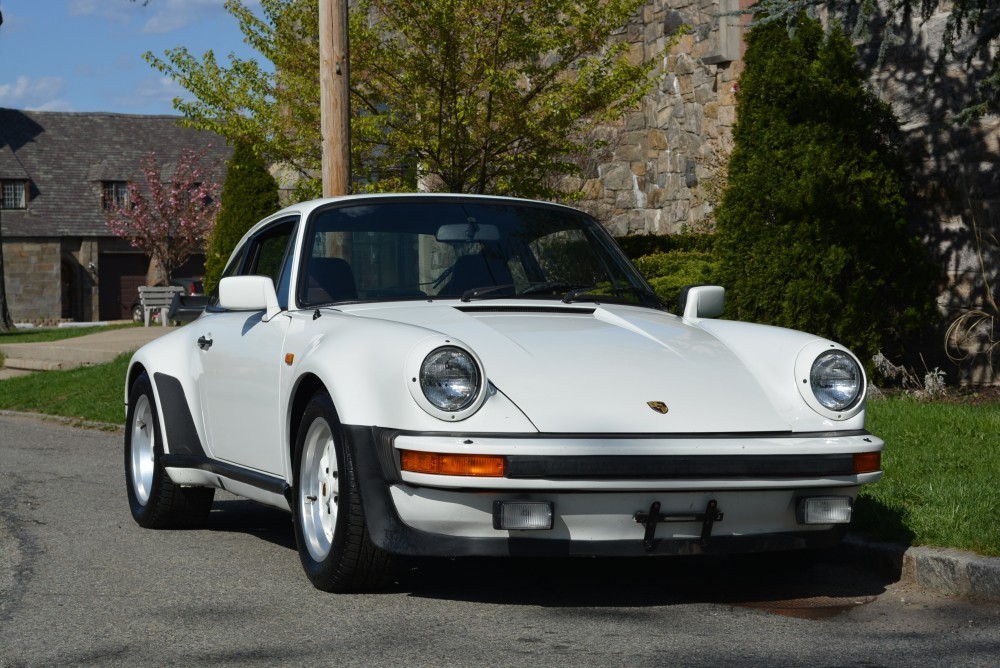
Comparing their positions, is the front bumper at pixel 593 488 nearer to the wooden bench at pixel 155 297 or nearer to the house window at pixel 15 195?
the wooden bench at pixel 155 297

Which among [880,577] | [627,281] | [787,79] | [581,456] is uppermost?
[787,79]

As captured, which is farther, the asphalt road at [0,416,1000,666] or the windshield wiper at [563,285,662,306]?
the windshield wiper at [563,285,662,306]

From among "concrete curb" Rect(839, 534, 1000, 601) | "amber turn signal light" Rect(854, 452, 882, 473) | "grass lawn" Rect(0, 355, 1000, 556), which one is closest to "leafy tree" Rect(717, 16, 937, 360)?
"grass lawn" Rect(0, 355, 1000, 556)

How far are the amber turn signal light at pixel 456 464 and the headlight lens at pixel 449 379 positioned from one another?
193 mm

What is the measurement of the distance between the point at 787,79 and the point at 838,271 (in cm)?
173

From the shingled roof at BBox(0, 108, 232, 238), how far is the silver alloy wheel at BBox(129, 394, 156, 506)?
48869mm

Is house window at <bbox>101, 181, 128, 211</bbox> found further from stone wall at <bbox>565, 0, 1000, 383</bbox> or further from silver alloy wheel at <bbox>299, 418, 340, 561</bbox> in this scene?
silver alloy wheel at <bbox>299, 418, 340, 561</bbox>

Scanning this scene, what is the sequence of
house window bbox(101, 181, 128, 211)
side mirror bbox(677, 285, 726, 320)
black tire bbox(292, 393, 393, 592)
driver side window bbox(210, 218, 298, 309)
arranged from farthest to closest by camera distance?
house window bbox(101, 181, 128, 211) < driver side window bbox(210, 218, 298, 309) < side mirror bbox(677, 285, 726, 320) < black tire bbox(292, 393, 393, 592)

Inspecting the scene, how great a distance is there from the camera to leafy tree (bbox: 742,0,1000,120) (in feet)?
32.5

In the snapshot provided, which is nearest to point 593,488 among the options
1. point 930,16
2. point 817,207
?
point 817,207

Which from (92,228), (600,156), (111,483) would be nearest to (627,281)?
(111,483)

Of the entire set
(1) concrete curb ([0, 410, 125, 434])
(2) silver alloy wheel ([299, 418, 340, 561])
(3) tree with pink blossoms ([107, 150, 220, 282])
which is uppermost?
(3) tree with pink blossoms ([107, 150, 220, 282])

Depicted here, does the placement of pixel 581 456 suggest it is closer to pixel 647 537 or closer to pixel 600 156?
pixel 647 537

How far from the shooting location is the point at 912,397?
38.0 feet
